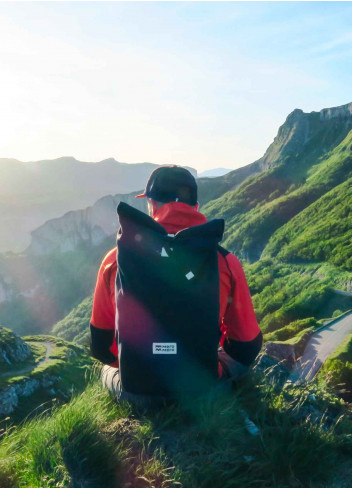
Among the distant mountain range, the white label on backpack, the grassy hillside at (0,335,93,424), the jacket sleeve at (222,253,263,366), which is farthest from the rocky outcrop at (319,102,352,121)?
the white label on backpack

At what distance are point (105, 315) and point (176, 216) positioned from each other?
1.36 metres

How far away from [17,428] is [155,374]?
6.39 ft

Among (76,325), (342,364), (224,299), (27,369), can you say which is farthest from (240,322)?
(76,325)

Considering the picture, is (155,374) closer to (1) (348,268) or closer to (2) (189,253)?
(2) (189,253)

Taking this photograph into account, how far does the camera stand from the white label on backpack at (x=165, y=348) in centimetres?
419

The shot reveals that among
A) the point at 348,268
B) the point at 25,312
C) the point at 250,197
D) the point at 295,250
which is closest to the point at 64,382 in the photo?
the point at 348,268

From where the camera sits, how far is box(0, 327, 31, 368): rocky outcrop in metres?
75.2

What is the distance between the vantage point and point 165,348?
4195 mm

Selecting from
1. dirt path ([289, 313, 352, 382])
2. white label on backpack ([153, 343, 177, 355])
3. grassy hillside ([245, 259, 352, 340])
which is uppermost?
white label on backpack ([153, 343, 177, 355])

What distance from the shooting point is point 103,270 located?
4.66 metres

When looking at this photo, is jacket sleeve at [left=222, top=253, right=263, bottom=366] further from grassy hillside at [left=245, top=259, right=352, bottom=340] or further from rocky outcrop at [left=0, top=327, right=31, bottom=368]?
rocky outcrop at [left=0, top=327, right=31, bottom=368]

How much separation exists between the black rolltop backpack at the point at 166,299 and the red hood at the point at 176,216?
0.99 feet

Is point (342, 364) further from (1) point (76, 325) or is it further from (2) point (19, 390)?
(1) point (76, 325)

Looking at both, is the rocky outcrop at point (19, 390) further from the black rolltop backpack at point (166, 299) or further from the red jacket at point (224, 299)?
the black rolltop backpack at point (166, 299)
